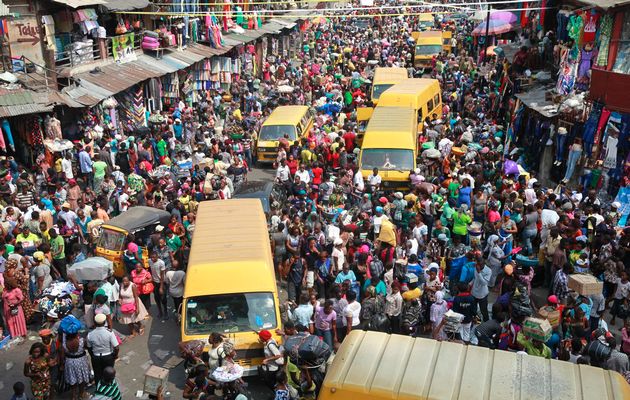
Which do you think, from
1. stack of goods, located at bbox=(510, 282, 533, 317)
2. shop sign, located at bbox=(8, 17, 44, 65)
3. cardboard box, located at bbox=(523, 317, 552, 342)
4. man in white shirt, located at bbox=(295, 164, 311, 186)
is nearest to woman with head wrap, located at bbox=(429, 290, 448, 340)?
stack of goods, located at bbox=(510, 282, 533, 317)

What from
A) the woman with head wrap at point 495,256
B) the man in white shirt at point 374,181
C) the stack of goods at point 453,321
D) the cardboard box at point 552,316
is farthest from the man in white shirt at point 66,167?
the cardboard box at point 552,316

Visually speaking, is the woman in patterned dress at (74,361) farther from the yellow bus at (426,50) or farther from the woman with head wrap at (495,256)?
the yellow bus at (426,50)

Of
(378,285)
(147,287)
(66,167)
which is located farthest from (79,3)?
(378,285)

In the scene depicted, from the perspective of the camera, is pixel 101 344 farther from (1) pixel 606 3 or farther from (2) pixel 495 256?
(1) pixel 606 3

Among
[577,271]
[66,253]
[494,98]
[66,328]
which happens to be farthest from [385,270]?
[494,98]

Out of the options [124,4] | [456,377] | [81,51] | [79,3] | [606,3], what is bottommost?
[456,377]

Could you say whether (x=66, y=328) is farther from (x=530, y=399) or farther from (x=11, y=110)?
(x=11, y=110)
